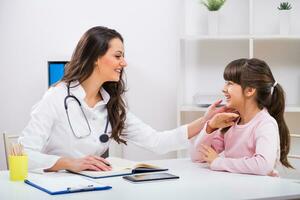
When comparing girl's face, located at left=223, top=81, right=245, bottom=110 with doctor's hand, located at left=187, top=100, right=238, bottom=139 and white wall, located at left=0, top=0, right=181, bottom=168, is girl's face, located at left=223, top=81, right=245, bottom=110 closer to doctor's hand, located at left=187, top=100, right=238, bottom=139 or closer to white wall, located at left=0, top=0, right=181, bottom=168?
doctor's hand, located at left=187, top=100, right=238, bottom=139

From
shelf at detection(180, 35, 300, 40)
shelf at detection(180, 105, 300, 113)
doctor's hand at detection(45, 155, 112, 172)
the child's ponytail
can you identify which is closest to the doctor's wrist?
doctor's hand at detection(45, 155, 112, 172)

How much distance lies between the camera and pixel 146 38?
13.3ft

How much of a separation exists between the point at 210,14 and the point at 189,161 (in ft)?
4.99

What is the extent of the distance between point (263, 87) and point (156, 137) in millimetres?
554

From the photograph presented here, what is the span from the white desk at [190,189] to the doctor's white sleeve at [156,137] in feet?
1.53

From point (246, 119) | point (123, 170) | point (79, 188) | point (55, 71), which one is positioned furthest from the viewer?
point (55, 71)

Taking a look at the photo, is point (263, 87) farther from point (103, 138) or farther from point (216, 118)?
point (103, 138)

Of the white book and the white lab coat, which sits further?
the white lab coat

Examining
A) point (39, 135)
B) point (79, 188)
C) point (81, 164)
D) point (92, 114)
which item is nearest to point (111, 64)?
point (92, 114)

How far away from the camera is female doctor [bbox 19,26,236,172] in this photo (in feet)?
7.80

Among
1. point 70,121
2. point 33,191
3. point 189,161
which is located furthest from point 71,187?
point 189,161

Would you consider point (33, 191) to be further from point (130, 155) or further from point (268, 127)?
point (130, 155)

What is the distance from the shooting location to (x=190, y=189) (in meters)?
1.82

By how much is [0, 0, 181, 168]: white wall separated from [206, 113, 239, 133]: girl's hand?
1.66 m
